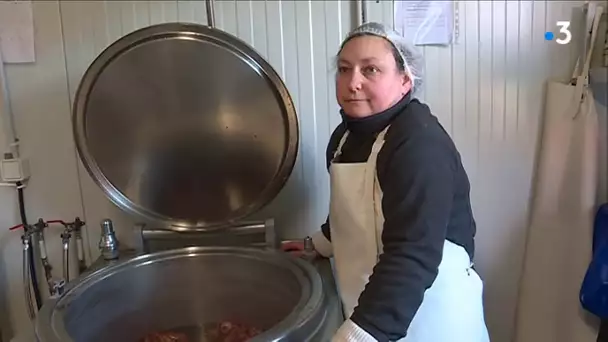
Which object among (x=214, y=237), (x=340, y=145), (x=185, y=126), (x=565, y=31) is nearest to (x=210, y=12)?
(x=185, y=126)

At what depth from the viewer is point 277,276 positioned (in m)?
1.35

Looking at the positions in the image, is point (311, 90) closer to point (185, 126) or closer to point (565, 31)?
point (185, 126)

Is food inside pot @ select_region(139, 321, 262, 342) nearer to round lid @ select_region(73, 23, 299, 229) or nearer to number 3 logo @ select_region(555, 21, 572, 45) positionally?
round lid @ select_region(73, 23, 299, 229)

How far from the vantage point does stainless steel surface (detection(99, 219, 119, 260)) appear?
144 cm

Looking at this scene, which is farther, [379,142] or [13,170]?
[13,170]

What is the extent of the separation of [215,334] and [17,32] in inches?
31.4

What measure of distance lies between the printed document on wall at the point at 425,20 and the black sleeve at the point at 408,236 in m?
0.53

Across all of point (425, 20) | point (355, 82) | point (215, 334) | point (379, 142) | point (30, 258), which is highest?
point (425, 20)

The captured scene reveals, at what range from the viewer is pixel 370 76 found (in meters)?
1.12

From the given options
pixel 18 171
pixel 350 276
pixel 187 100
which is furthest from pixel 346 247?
pixel 18 171

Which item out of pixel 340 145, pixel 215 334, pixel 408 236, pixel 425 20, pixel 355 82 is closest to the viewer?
pixel 408 236

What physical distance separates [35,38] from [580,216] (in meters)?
1.30

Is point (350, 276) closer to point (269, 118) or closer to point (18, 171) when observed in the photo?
point (269, 118)

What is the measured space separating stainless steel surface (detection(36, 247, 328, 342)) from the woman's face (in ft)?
1.13
